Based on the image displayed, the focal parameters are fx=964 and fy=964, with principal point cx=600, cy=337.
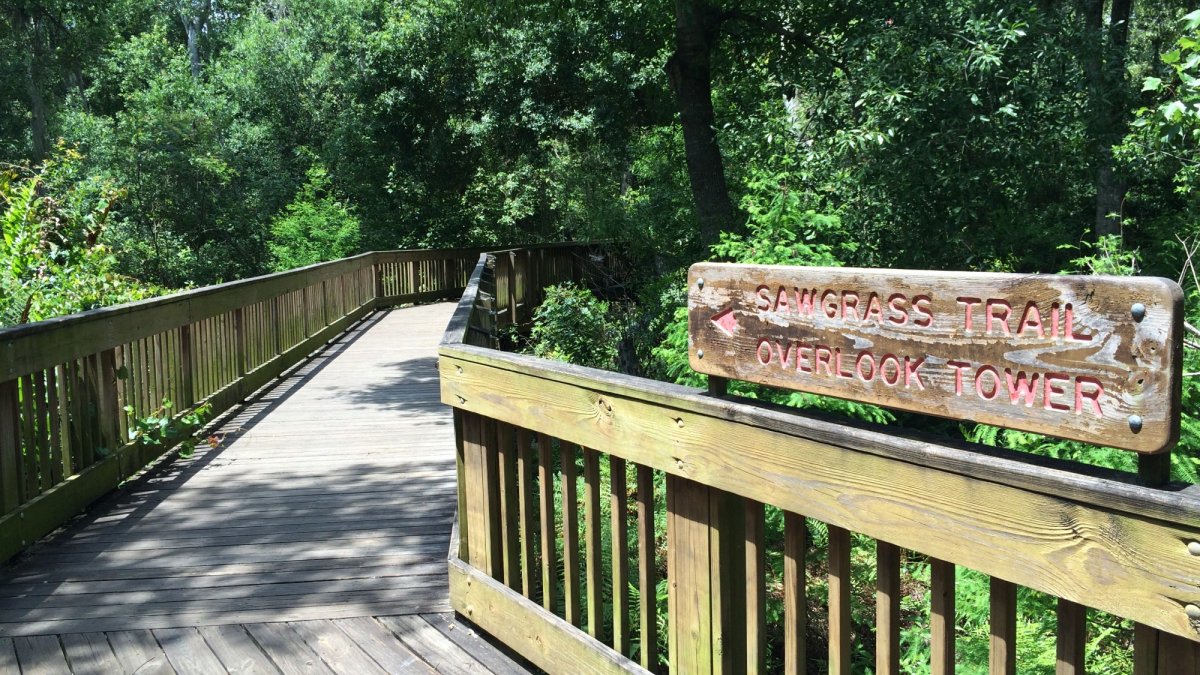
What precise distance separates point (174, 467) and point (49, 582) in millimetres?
2135

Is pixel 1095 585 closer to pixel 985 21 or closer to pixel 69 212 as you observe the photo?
pixel 69 212

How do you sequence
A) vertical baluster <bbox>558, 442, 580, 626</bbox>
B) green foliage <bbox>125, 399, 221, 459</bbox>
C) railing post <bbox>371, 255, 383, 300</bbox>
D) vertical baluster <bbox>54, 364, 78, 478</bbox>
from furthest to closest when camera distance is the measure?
railing post <bbox>371, 255, 383, 300</bbox>
green foliage <bbox>125, 399, 221, 459</bbox>
vertical baluster <bbox>54, 364, 78, 478</bbox>
vertical baluster <bbox>558, 442, 580, 626</bbox>

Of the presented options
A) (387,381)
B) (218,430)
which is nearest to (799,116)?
(387,381)

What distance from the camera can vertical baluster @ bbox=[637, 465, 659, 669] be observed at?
2.75 m

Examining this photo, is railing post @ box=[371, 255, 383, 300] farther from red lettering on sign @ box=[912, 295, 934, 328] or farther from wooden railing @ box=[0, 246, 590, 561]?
red lettering on sign @ box=[912, 295, 934, 328]

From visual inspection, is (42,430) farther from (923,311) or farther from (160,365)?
(923,311)

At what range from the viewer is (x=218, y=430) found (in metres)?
7.39

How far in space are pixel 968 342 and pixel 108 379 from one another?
17.0 ft

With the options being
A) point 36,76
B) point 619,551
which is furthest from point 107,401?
point 36,76

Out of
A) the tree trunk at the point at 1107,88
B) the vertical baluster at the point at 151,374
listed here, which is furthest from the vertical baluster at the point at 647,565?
the tree trunk at the point at 1107,88

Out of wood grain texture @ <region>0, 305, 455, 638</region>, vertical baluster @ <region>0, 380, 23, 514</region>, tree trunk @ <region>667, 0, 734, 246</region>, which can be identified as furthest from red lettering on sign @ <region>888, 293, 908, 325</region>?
tree trunk @ <region>667, 0, 734, 246</region>

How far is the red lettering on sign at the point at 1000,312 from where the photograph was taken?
1714 millimetres

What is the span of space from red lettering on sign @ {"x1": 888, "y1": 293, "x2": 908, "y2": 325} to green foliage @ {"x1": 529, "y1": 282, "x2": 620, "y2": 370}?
1107 cm

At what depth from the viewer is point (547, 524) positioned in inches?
131
